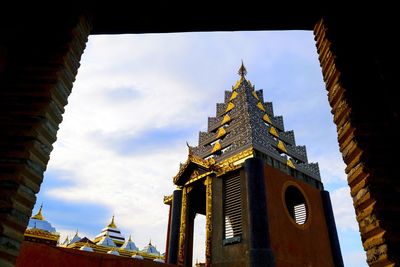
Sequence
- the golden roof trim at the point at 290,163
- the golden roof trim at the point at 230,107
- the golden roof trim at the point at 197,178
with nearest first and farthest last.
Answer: the golden roof trim at the point at 197,178 < the golden roof trim at the point at 290,163 < the golden roof trim at the point at 230,107

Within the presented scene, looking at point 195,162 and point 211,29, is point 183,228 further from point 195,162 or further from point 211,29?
point 211,29

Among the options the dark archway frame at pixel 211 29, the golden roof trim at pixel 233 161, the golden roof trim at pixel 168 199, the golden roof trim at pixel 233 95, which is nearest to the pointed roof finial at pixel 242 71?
the golden roof trim at pixel 233 95

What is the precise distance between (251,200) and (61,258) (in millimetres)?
7312

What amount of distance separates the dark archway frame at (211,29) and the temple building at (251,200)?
9264 millimetres

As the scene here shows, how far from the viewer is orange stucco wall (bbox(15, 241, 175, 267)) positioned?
25.0 ft

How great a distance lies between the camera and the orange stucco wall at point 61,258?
7.63 metres

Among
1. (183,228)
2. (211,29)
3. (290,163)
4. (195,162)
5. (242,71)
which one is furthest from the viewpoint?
(242,71)

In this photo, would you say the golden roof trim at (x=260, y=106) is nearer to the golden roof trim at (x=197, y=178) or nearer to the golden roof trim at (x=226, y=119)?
the golden roof trim at (x=226, y=119)

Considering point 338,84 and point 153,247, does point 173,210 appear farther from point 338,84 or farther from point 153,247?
point 153,247

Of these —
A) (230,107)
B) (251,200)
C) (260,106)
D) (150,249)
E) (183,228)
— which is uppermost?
(260,106)

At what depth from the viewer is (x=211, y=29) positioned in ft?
13.8

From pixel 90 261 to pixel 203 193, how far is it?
904 centimetres

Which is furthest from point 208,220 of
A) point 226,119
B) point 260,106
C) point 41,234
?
point 41,234

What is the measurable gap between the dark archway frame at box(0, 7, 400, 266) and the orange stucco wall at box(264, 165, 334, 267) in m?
9.61
